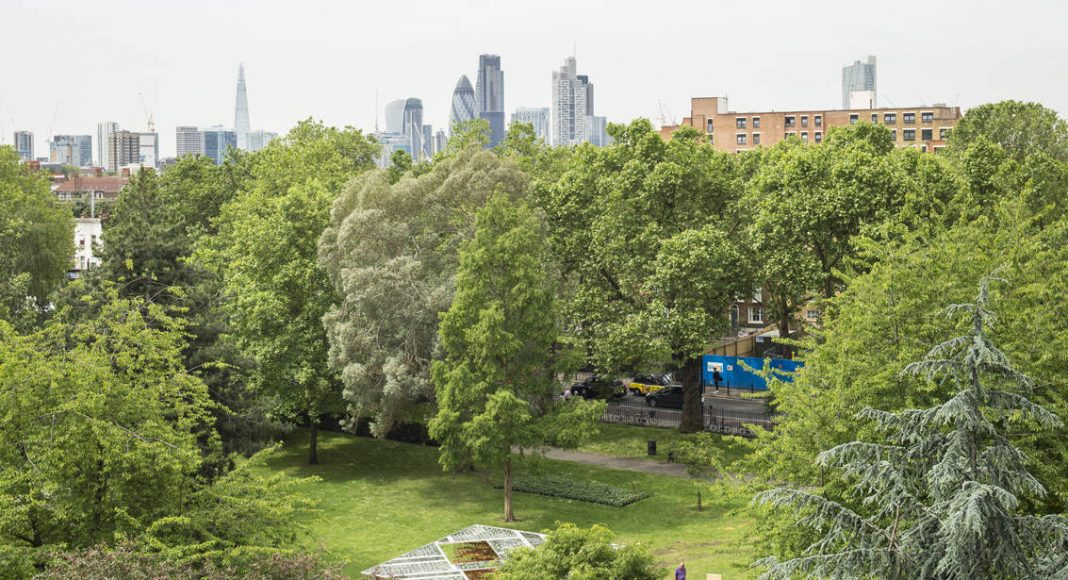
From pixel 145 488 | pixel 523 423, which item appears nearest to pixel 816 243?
pixel 523 423

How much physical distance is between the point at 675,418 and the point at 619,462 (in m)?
8.16

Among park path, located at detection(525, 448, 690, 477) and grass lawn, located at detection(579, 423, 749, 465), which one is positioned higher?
grass lawn, located at detection(579, 423, 749, 465)

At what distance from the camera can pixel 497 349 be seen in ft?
129

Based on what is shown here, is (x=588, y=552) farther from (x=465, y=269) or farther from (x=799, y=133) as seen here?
(x=799, y=133)

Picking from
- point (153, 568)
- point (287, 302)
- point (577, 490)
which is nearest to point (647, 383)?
point (577, 490)

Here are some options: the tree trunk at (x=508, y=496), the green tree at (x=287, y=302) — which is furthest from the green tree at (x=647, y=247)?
the green tree at (x=287, y=302)

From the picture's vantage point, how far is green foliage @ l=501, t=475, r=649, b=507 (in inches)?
1694

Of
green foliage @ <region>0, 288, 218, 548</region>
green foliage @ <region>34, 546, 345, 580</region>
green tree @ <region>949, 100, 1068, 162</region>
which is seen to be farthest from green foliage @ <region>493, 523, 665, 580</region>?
green tree @ <region>949, 100, 1068, 162</region>

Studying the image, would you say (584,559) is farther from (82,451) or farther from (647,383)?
(647,383)

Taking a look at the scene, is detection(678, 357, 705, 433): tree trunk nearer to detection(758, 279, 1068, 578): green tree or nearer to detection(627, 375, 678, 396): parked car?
detection(627, 375, 678, 396): parked car

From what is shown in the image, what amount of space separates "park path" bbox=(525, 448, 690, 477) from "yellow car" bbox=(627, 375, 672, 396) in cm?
1312

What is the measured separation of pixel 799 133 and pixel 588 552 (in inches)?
4269

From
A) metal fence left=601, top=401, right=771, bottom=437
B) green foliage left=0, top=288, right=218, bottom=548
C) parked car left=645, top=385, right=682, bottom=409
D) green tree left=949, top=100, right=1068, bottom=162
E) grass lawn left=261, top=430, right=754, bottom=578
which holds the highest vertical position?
green tree left=949, top=100, right=1068, bottom=162

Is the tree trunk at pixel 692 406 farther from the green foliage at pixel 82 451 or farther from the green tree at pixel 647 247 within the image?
the green foliage at pixel 82 451
